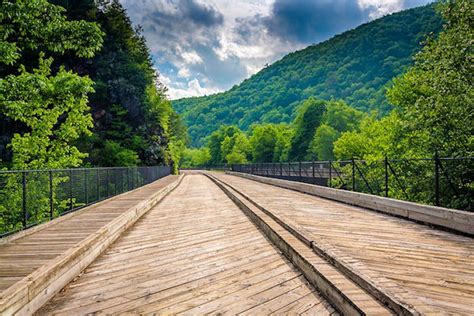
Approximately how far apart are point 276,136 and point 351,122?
2103 centimetres

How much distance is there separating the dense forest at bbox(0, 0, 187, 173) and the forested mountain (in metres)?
62.7

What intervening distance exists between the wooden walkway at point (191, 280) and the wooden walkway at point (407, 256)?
0.67 metres

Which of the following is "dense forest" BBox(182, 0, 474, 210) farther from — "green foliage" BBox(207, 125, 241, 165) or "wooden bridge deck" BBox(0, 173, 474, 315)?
"green foliage" BBox(207, 125, 241, 165)

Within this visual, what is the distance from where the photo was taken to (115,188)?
13.3 meters

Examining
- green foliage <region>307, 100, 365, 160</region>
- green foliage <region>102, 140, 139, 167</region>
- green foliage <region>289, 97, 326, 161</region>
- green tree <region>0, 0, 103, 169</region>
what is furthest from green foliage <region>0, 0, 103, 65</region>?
green foliage <region>289, 97, 326, 161</region>

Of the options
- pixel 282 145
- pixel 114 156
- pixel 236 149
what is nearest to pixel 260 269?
pixel 114 156

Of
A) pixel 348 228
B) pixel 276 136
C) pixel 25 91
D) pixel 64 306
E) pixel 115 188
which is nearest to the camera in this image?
pixel 64 306

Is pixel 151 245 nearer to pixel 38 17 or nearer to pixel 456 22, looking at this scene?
pixel 38 17

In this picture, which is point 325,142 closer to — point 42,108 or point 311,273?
point 42,108

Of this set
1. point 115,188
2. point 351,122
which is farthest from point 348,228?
point 351,122

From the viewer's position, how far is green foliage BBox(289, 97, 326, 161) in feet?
259

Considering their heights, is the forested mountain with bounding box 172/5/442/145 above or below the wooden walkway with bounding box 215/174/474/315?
above

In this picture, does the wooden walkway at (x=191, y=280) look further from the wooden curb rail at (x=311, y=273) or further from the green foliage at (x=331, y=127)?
the green foliage at (x=331, y=127)

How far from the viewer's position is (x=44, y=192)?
27.7ft
